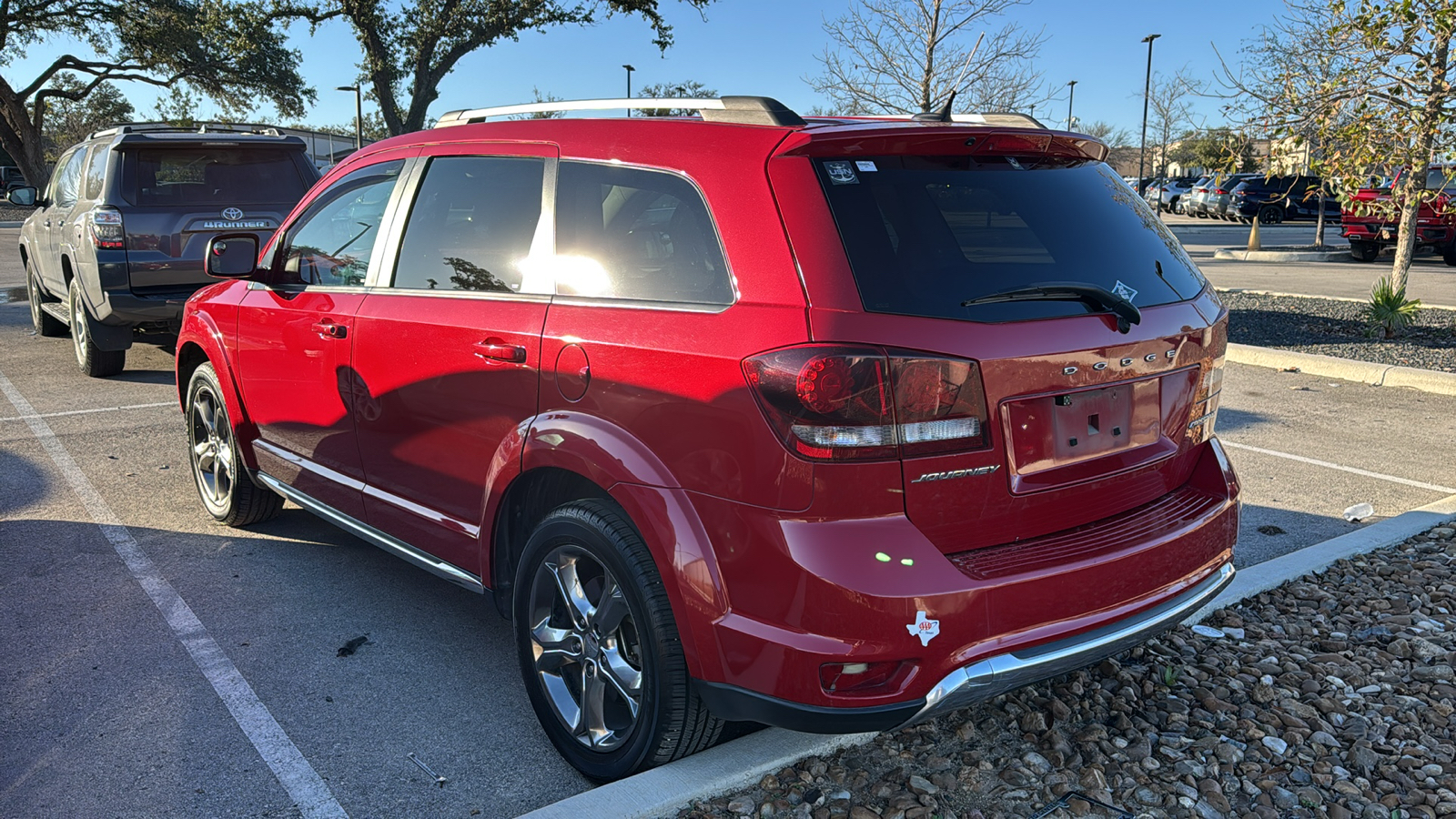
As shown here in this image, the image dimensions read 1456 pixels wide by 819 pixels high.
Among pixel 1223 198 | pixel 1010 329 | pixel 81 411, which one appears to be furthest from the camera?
pixel 1223 198

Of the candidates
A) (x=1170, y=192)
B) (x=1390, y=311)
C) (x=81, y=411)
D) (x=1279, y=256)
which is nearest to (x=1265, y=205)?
(x=1170, y=192)

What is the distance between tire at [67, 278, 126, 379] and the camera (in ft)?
29.7

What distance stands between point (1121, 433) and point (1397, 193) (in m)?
11.0

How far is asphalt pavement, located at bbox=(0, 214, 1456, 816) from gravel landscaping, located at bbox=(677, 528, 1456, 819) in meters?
0.84

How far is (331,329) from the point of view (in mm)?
4066

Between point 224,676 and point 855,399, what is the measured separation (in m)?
2.56

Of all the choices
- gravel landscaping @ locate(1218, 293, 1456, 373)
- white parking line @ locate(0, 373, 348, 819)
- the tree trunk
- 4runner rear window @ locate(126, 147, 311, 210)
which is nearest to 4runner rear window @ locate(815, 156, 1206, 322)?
white parking line @ locate(0, 373, 348, 819)

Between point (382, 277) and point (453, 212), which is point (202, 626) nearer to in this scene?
point (382, 277)

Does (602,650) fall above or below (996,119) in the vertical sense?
below

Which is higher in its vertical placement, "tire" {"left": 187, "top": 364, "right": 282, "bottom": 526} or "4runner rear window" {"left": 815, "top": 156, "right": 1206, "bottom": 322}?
"4runner rear window" {"left": 815, "top": 156, "right": 1206, "bottom": 322}

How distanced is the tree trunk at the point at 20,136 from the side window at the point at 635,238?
44869mm

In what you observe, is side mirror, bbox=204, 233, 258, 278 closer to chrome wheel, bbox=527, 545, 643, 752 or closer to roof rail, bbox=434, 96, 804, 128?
roof rail, bbox=434, 96, 804, 128

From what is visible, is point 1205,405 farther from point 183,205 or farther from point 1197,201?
point 1197,201

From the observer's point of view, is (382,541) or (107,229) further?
(107,229)
